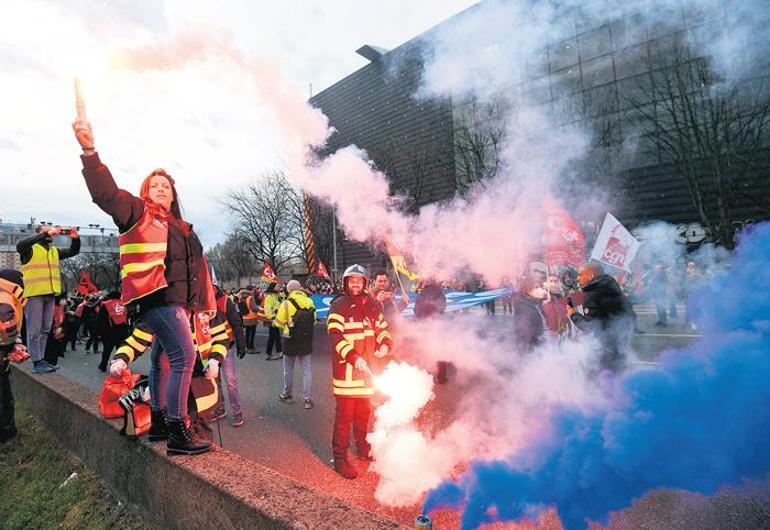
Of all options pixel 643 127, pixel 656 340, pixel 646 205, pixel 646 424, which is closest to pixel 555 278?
pixel 646 424

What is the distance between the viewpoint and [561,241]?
8.99 metres

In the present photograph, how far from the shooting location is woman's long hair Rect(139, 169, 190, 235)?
310 centimetres

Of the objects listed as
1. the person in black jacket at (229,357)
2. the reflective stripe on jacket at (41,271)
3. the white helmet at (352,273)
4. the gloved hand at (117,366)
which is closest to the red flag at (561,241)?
the white helmet at (352,273)

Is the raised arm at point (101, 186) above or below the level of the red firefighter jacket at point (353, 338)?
above

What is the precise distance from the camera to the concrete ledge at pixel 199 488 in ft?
6.89

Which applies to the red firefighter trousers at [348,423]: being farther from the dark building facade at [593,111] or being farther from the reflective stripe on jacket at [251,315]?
the dark building facade at [593,111]

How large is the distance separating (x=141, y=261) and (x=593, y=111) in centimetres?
1511

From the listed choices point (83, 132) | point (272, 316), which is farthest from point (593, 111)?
point (83, 132)

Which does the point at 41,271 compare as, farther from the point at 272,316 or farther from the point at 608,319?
the point at 608,319

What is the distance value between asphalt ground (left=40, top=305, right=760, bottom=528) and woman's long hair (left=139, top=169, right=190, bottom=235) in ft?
7.38

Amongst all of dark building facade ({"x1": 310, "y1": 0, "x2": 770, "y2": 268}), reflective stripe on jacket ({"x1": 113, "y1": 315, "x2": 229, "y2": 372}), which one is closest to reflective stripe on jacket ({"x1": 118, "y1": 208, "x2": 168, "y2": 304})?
reflective stripe on jacket ({"x1": 113, "y1": 315, "x2": 229, "y2": 372})

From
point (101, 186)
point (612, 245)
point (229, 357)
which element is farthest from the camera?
point (612, 245)

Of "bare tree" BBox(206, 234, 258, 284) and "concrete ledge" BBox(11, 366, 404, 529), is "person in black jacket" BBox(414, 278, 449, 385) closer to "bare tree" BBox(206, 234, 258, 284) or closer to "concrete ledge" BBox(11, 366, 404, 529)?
"concrete ledge" BBox(11, 366, 404, 529)

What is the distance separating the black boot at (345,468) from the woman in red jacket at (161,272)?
1468 millimetres
